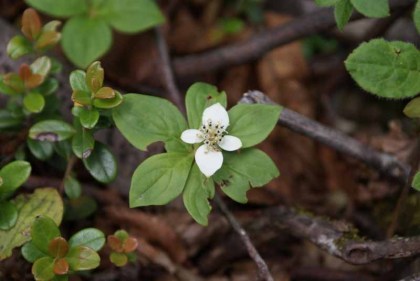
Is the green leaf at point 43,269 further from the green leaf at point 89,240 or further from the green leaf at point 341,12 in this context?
the green leaf at point 341,12

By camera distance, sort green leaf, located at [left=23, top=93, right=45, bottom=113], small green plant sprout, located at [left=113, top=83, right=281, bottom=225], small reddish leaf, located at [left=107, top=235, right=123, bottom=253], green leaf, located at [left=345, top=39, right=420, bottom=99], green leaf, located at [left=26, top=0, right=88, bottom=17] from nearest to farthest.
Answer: green leaf, located at [left=345, top=39, right=420, bottom=99], small green plant sprout, located at [left=113, top=83, right=281, bottom=225], small reddish leaf, located at [left=107, top=235, right=123, bottom=253], green leaf, located at [left=23, top=93, right=45, bottom=113], green leaf, located at [left=26, top=0, right=88, bottom=17]

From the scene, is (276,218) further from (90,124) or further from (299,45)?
(299,45)

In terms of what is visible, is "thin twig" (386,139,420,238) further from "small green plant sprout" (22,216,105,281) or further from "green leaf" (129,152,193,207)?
"small green plant sprout" (22,216,105,281)

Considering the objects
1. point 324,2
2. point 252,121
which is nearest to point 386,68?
point 324,2

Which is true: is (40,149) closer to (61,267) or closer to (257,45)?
(61,267)

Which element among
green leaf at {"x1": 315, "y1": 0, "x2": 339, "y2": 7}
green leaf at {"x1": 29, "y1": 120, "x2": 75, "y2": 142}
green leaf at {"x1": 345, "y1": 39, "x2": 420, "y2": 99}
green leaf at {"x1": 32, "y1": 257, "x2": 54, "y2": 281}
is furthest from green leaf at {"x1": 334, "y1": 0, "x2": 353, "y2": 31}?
green leaf at {"x1": 32, "y1": 257, "x2": 54, "y2": 281}
